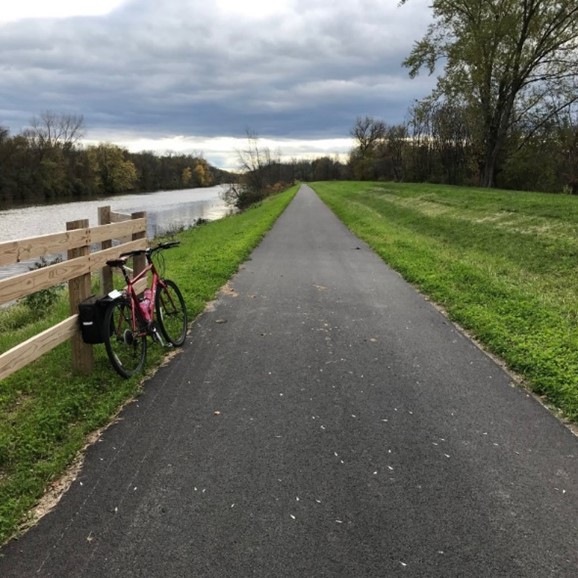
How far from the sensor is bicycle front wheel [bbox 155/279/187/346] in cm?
565

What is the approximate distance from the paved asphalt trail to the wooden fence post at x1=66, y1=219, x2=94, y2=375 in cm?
63

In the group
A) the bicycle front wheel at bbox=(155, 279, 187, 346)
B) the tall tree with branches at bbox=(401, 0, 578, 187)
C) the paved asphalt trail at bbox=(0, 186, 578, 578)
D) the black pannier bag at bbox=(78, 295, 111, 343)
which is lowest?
the paved asphalt trail at bbox=(0, 186, 578, 578)

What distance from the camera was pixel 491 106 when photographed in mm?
29438

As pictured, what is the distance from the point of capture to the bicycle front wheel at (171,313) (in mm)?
5648

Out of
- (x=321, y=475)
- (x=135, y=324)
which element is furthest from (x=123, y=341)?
(x=321, y=475)

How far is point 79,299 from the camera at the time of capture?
448 centimetres

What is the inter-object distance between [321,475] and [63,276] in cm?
267

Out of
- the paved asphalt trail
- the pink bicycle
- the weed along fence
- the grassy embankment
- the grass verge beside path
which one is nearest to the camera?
the paved asphalt trail

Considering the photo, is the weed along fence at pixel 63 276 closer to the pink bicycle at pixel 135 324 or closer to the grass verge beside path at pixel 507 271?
the pink bicycle at pixel 135 324

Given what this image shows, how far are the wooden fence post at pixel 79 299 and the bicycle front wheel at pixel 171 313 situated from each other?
1050 millimetres

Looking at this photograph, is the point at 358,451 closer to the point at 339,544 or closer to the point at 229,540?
the point at 339,544

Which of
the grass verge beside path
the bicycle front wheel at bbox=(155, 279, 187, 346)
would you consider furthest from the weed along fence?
the grass verge beside path

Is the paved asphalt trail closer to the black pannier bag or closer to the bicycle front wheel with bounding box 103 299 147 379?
the bicycle front wheel with bounding box 103 299 147 379

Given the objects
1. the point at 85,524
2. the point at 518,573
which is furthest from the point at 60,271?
the point at 518,573
